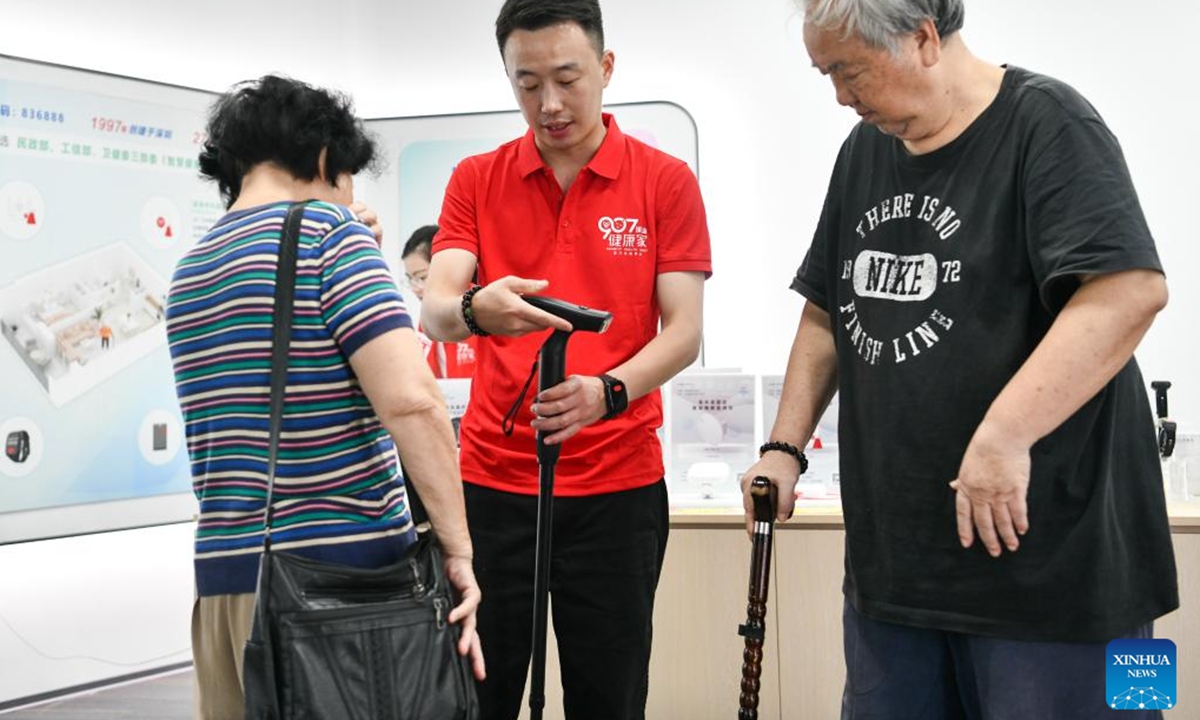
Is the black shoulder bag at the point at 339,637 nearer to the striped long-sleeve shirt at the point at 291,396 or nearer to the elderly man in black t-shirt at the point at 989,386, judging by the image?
the striped long-sleeve shirt at the point at 291,396

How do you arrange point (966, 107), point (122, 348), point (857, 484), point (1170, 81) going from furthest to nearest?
point (122, 348)
point (1170, 81)
point (857, 484)
point (966, 107)

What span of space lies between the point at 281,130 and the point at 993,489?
3.58 ft

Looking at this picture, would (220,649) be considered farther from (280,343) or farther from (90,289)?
(90,289)

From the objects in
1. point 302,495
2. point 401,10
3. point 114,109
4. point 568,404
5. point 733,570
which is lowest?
point 733,570

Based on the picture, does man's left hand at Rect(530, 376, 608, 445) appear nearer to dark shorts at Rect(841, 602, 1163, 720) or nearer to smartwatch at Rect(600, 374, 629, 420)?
smartwatch at Rect(600, 374, 629, 420)

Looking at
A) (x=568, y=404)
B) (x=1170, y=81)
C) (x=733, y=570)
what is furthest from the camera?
(x=1170, y=81)

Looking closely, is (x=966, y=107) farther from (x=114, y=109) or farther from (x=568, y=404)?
(x=114, y=109)

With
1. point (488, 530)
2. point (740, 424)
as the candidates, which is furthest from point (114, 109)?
point (488, 530)

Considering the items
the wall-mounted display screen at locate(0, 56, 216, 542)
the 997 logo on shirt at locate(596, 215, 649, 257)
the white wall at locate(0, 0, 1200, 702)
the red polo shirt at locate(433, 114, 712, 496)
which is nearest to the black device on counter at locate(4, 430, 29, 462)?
the wall-mounted display screen at locate(0, 56, 216, 542)

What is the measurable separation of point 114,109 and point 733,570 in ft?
9.26

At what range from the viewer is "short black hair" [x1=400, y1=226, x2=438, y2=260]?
14.8 feet

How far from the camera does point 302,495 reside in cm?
147

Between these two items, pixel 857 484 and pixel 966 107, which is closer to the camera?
pixel 966 107

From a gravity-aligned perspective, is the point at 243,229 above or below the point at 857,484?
above
